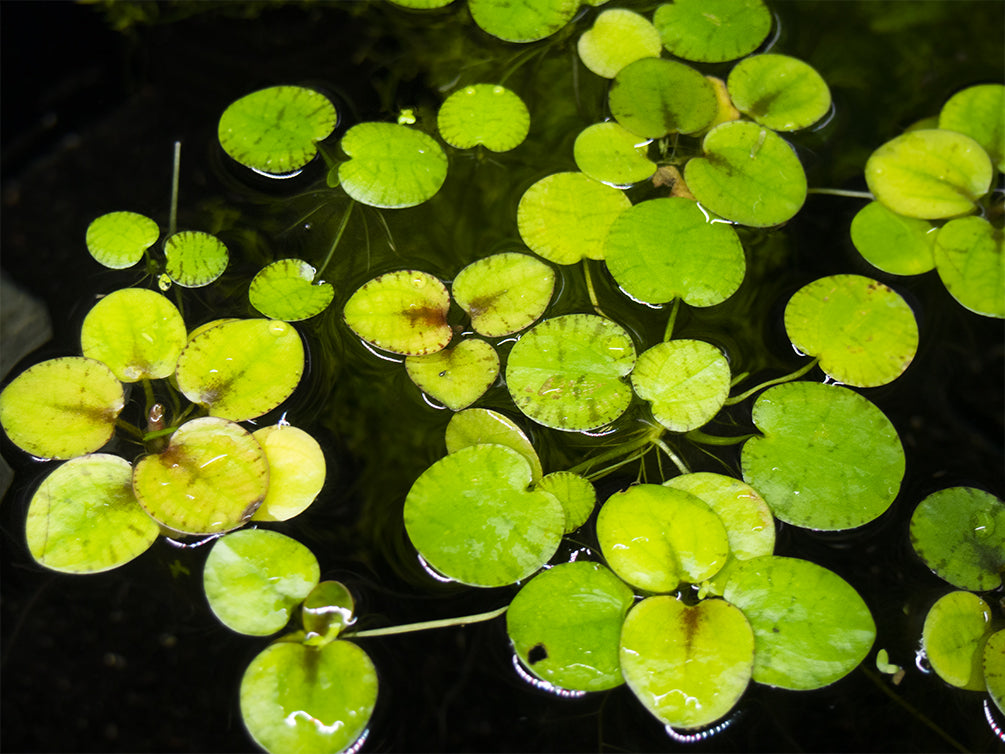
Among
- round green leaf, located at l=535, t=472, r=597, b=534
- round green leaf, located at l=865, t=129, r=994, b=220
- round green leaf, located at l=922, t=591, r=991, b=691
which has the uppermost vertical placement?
round green leaf, located at l=865, t=129, r=994, b=220

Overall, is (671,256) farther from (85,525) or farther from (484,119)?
(85,525)

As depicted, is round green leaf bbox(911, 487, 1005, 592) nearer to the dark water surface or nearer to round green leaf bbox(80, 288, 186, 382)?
the dark water surface

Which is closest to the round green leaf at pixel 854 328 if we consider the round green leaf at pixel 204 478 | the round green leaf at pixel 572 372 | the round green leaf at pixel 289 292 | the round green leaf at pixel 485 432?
the round green leaf at pixel 572 372

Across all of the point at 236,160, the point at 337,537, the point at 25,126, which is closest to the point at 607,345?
the point at 337,537

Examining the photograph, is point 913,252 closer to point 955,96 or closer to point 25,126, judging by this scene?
point 955,96

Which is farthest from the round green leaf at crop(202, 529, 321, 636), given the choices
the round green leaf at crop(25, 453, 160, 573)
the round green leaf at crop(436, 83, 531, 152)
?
the round green leaf at crop(436, 83, 531, 152)

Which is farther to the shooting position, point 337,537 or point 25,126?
point 25,126
